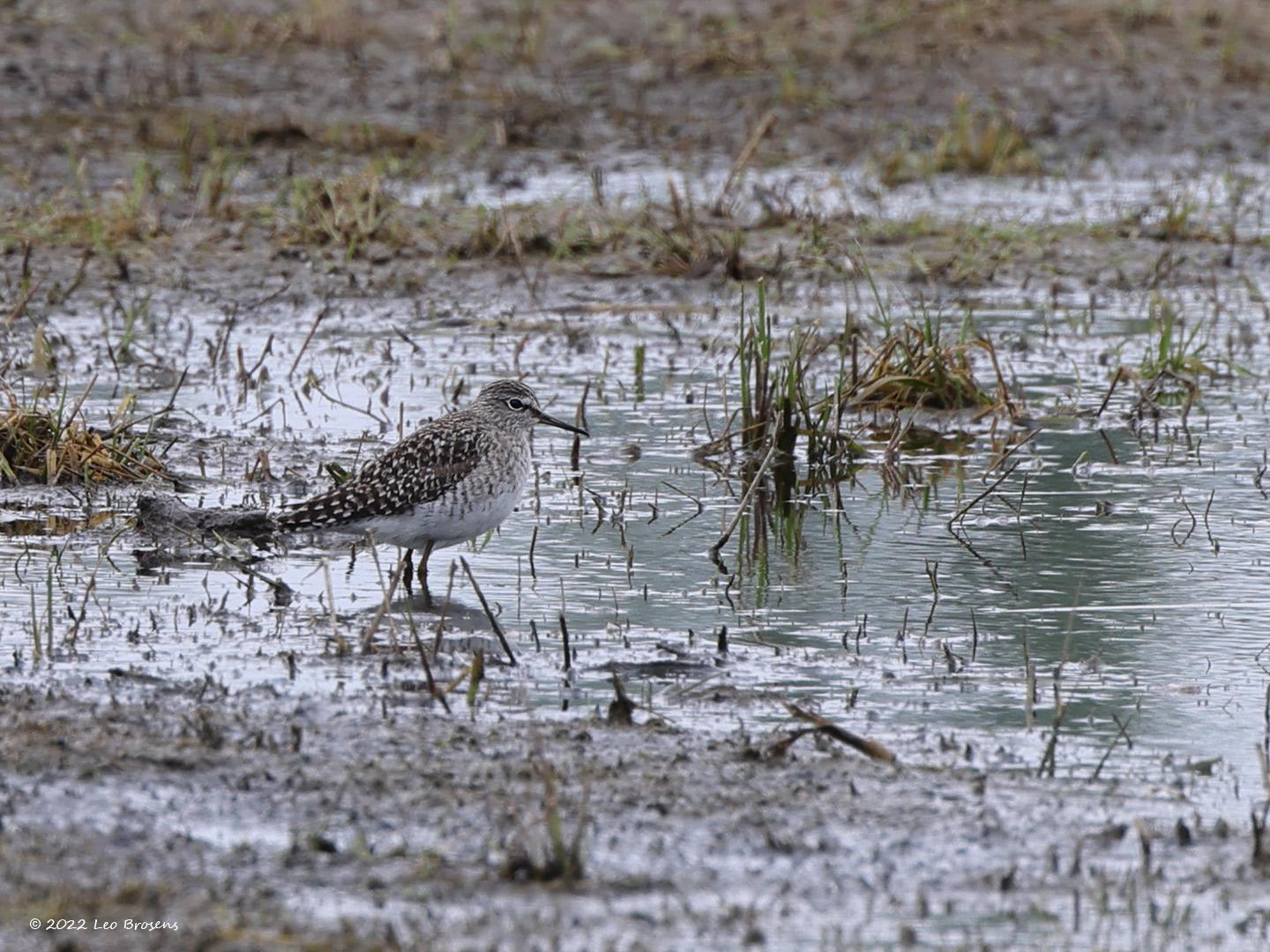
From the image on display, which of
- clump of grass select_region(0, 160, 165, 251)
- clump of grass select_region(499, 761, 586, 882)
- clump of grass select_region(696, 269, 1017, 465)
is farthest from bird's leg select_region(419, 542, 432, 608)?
clump of grass select_region(0, 160, 165, 251)

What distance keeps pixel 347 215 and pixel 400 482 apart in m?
6.69

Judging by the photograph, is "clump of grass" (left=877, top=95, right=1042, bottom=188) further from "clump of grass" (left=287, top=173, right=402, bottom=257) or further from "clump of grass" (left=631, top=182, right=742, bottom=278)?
"clump of grass" (left=287, top=173, right=402, bottom=257)

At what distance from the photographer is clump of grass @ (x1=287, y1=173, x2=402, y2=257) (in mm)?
14484

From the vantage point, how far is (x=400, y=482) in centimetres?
820

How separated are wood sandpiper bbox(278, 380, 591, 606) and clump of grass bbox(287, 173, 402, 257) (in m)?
6.17

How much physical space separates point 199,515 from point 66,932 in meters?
4.04

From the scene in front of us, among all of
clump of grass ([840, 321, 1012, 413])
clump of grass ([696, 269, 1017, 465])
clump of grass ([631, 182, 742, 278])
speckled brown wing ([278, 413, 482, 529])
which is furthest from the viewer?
clump of grass ([631, 182, 742, 278])

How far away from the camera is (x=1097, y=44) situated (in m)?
20.8

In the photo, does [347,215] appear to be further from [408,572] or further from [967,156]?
[408,572]

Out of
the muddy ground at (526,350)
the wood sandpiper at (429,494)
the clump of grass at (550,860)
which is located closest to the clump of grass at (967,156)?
the muddy ground at (526,350)

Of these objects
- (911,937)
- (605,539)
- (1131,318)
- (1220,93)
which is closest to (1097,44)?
(1220,93)

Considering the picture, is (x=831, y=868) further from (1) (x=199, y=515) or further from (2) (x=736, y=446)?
(2) (x=736, y=446)

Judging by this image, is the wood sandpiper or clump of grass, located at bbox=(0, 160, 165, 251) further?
clump of grass, located at bbox=(0, 160, 165, 251)

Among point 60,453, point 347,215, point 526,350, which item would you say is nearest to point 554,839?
point 60,453
